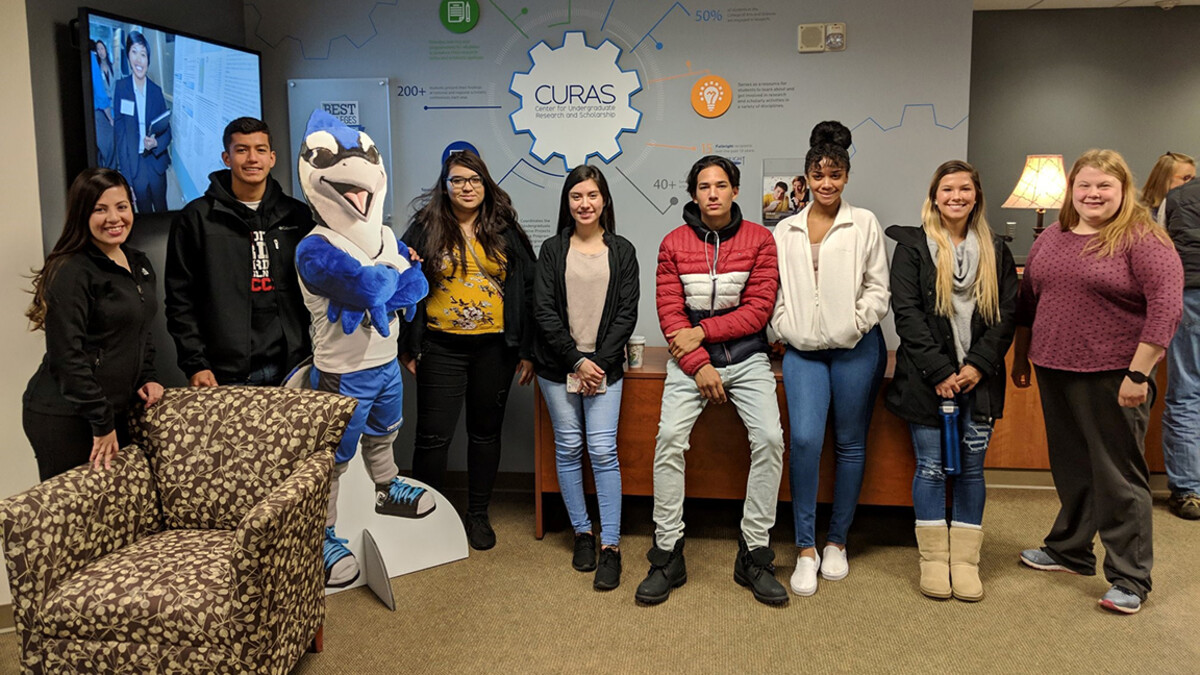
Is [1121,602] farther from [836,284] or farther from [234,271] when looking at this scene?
[234,271]

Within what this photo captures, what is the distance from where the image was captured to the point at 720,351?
9.66 feet

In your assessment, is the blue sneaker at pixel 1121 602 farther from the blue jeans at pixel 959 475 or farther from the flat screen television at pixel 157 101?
the flat screen television at pixel 157 101

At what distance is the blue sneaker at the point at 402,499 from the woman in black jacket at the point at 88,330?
857mm

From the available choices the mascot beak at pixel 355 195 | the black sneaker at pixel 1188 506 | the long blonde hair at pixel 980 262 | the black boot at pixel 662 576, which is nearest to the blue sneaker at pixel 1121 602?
the long blonde hair at pixel 980 262

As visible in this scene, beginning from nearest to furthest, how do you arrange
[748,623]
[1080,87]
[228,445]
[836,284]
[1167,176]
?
1. [228,445]
2. [748,623]
3. [836,284]
4. [1167,176]
5. [1080,87]

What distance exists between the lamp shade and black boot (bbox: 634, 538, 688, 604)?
8.39 ft

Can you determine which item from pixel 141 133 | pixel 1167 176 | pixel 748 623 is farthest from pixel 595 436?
pixel 1167 176

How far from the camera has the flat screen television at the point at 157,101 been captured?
273 cm

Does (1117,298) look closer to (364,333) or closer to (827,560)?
(827,560)

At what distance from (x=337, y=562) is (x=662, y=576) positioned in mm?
1109

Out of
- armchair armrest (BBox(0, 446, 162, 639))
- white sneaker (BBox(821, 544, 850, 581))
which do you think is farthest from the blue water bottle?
armchair armrest (BBox(0, 446, 162, 639))

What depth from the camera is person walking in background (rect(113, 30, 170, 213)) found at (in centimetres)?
285

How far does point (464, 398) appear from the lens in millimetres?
3299

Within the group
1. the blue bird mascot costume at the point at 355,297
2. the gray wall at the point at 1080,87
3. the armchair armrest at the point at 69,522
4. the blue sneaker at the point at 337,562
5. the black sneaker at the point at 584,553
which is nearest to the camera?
the armchair armrest at the point at 69,522
